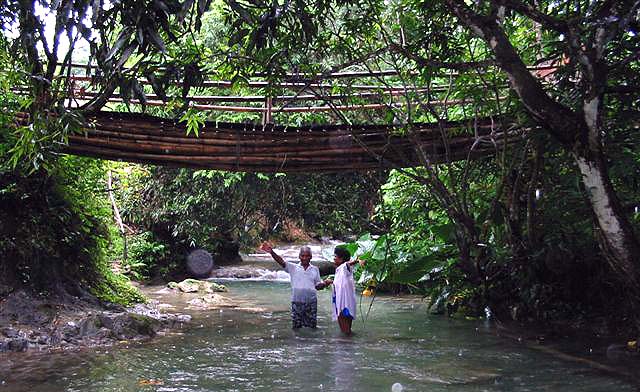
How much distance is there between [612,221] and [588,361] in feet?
6.38

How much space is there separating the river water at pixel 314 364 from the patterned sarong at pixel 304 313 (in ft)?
0.36

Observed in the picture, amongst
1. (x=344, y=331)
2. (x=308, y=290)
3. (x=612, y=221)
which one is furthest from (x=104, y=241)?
(x=612, y=221)

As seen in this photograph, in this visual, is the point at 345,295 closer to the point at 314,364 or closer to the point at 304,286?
the point at 304,286

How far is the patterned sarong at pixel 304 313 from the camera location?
24.3 ft

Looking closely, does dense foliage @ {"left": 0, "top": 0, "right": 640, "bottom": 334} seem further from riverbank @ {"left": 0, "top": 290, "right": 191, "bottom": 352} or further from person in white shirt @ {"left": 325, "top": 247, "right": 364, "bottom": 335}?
person in white shirt @ {"left": 325, "top": 247, "right": 364, "bottom": 335}

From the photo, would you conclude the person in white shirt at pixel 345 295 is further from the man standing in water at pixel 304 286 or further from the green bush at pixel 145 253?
the green bush at pixel 145 253

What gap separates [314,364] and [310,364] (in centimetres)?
3

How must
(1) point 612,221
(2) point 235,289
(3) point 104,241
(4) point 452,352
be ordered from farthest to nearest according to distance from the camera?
(2) point 235,289 < (3) point 104,241 < (4) point 452,352 < (1) point 612,221

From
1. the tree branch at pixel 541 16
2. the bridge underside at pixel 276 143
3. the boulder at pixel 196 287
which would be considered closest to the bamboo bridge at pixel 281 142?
the bridge underside at pixel 276 143

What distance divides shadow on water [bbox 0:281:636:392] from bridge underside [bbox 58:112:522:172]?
5.75 ft

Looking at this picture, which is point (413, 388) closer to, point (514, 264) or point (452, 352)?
point (452, 352)

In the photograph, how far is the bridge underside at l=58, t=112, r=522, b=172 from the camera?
567 centimetres

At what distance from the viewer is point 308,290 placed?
7.39 m

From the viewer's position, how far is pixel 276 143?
19.4ft
